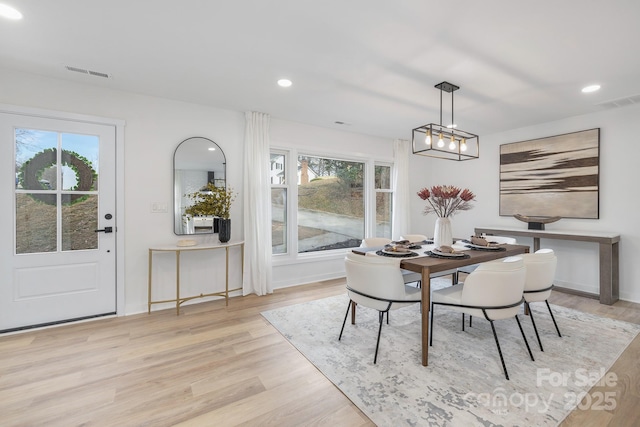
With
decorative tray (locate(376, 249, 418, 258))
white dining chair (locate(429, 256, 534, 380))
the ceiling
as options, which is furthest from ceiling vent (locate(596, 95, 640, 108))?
decorative tray (locate(376, 249, 418, 258))

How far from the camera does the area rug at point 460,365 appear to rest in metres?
1.72

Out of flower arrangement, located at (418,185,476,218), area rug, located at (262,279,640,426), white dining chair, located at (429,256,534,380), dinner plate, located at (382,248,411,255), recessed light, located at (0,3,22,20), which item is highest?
recessed light, located at (0,3,22,20)

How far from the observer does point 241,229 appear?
154 inches

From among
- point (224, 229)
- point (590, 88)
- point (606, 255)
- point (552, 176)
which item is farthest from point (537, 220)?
point (224, 229)

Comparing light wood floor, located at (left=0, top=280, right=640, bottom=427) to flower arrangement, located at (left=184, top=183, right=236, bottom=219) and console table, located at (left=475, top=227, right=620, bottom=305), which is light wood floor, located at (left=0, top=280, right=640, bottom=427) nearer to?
console table, located at (left=475, top=227, right=620, bottom=305)

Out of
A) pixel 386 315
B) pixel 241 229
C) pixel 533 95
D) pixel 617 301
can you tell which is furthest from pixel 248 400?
pixel 617 301

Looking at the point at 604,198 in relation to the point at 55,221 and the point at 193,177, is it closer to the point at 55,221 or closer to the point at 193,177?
the point at 193,177

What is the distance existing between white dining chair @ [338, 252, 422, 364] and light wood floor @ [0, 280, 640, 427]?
694mm

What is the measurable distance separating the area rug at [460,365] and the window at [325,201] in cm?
159

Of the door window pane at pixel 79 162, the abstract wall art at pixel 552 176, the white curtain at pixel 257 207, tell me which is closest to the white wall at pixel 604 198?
the abstract wall art at pixel 552 176

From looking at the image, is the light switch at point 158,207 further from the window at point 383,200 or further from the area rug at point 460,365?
the window at point 383,200

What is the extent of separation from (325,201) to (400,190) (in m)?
1.55

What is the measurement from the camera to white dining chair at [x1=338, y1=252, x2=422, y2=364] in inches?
87.5

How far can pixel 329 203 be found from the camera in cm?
489
